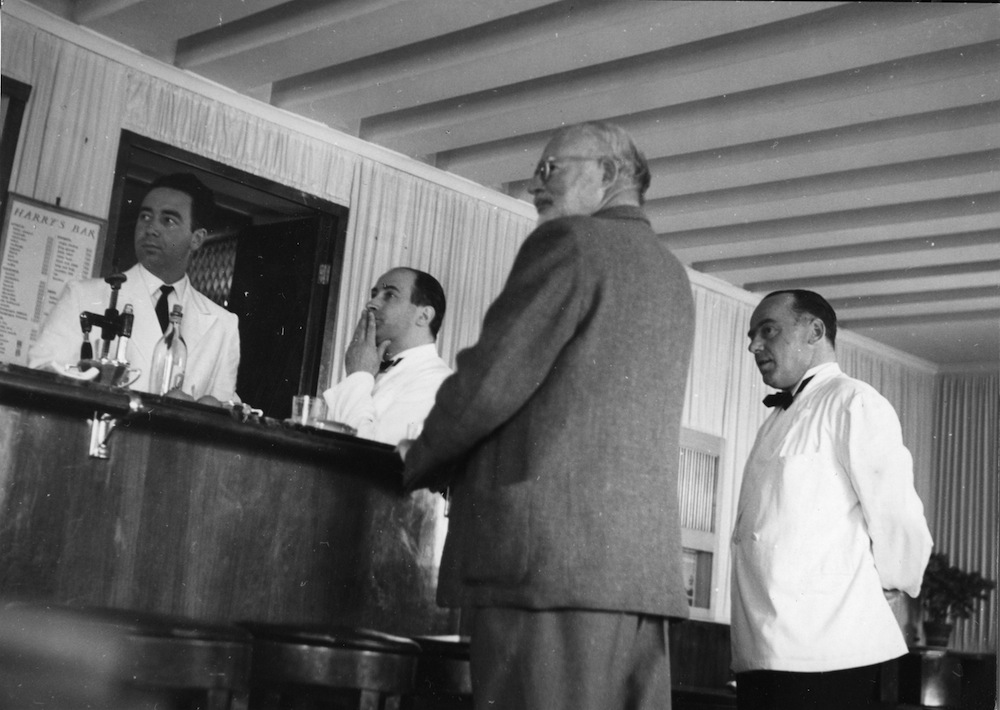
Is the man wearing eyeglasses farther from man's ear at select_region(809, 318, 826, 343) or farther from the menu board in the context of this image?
the menu board

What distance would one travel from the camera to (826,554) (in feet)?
7.59

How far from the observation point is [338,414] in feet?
7.84

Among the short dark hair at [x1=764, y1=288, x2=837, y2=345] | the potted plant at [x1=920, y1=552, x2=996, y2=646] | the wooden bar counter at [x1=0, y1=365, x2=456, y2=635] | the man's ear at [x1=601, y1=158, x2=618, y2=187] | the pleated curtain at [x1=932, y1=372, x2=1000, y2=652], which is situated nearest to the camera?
the wooden bar counter at [x1=0, y1=365, x2=456, y2=635]

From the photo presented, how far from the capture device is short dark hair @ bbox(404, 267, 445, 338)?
2.48 meters

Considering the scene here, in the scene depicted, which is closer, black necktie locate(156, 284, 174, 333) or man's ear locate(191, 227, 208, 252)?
black necktie locate(156, 284, 174, 333)

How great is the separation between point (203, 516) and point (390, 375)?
61cm

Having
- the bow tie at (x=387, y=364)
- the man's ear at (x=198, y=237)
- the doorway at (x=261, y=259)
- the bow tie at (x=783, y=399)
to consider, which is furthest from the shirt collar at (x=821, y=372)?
the man's ear at (x=198, y=237)

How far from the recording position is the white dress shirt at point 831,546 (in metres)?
2.26

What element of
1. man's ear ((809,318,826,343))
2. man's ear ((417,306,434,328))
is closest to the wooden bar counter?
man's ear ((417,306,434,328))

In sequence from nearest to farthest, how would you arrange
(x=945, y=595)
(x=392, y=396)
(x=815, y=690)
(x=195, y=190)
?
1. (x=815, y=690)
2. (x=392, y=396)
3. (x=195, y=190)
4. (x=945, y=595)

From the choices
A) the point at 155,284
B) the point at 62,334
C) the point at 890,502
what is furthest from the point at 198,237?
the point at 890,502

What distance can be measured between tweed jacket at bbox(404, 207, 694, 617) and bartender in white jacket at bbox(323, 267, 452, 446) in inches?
26.0

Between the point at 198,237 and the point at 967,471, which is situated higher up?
the point at 198,237

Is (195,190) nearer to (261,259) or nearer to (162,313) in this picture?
(261,259)
